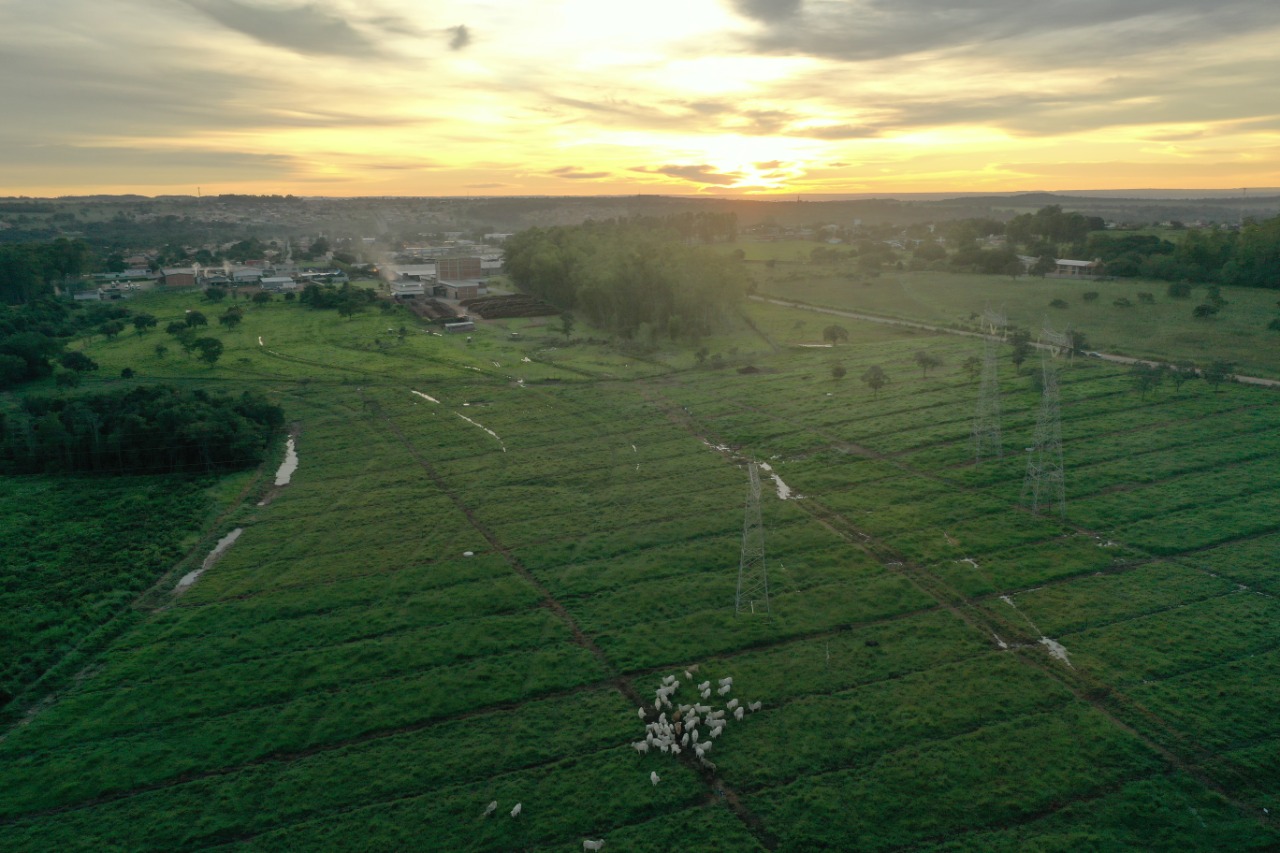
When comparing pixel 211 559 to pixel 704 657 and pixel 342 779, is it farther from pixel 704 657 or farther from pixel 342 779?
pixel 704 657

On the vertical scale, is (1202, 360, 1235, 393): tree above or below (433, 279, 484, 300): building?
below

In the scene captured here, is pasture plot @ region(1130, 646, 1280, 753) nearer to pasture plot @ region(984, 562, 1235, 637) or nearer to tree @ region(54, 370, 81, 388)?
pasture plot @ region(984, 562, 1235, 637)

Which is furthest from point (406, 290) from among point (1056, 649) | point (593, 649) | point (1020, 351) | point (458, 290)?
point (1056, 649)

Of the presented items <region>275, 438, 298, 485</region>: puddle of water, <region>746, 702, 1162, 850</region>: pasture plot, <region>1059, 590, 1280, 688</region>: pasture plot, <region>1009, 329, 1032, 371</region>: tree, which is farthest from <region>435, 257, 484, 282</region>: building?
<region>746, 702, 1162, 850</region>: pasture plot

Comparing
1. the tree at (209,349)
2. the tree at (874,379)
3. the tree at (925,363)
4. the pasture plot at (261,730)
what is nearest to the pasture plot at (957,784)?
the pasture plot at (261,730)

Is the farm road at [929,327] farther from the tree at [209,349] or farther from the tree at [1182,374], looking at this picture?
the tree at [209,349]

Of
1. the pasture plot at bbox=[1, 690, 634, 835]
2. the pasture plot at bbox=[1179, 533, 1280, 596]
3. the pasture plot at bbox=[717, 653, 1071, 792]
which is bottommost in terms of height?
the pasture plot at bbox=[1, 690, 634, 835]
